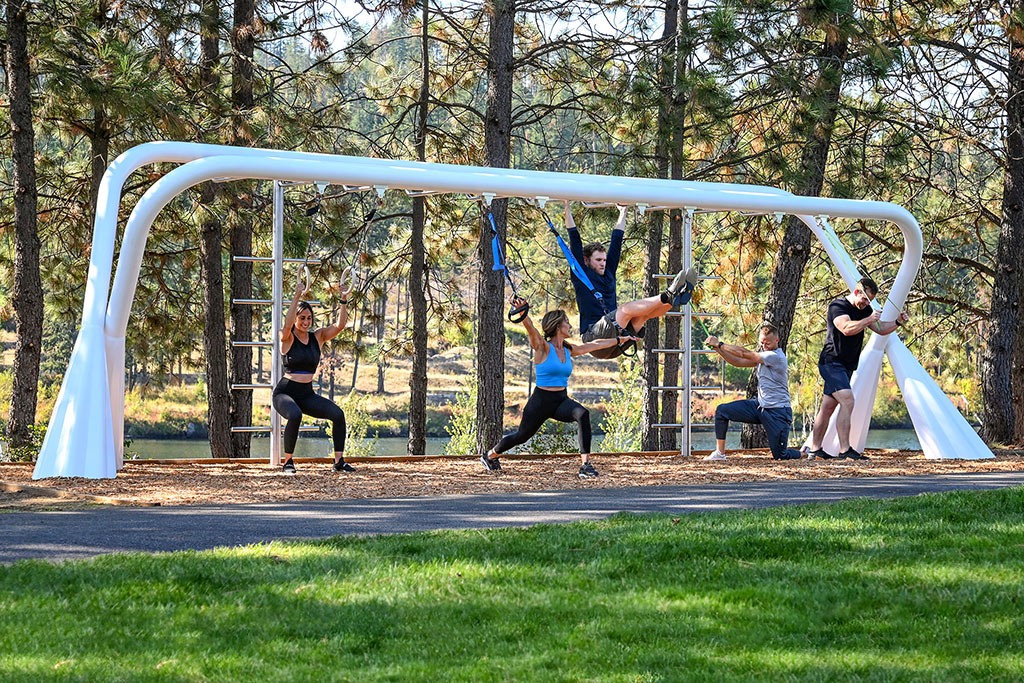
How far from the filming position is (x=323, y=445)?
49.6 metres

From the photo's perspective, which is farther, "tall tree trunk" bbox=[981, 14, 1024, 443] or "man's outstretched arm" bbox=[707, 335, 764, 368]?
"tall tree trunk" bbox=[981, 14, 1024, 443]

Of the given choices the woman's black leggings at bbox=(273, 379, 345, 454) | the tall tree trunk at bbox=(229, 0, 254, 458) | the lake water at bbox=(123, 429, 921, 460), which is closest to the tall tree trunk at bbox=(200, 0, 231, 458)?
the tall tree trunk at bbox=(229, 0, 254, 458)

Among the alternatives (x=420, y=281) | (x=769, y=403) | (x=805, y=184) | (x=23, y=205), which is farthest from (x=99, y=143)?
(x=769, y=403)

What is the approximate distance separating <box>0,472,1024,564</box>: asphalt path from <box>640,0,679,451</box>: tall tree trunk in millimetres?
5375

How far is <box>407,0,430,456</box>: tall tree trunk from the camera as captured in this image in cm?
1823

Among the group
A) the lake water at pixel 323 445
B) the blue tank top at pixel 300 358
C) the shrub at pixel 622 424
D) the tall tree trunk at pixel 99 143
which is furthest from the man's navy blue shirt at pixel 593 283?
the lake water at pixel 323 445

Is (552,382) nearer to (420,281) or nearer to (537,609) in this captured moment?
(537,609)

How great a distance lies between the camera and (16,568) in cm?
593

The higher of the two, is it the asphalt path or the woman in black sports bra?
the woman in black sports bra

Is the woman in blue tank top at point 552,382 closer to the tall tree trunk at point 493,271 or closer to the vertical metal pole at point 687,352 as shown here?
the vertical metal pole at point 687,352

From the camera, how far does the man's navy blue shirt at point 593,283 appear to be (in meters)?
11.3

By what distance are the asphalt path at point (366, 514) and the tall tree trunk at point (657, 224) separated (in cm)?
538

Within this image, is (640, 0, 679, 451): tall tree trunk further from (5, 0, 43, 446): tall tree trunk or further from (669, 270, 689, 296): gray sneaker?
(5, 0, 43, 446): tall tree trunk

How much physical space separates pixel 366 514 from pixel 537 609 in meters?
3.08
